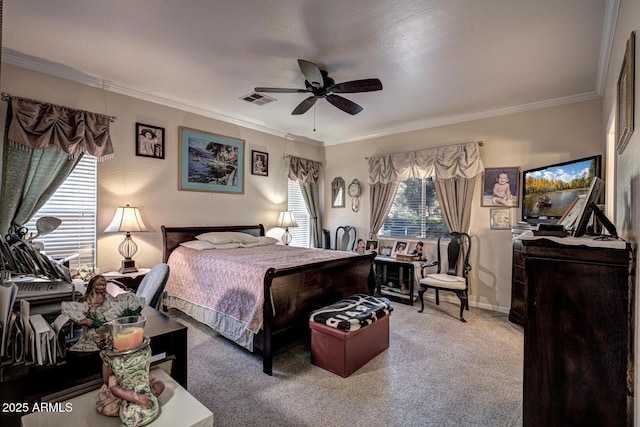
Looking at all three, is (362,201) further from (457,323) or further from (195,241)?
(195,241)

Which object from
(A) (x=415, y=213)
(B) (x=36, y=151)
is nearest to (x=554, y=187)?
(A) (x=415, y=213)

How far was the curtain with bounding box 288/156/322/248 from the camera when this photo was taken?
561 cm

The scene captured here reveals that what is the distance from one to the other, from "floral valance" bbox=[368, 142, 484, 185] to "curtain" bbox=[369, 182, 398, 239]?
0.10 metres

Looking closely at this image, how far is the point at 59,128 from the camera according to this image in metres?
3.02

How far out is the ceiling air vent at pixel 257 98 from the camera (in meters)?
3.73

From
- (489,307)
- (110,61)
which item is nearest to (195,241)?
(110,61)

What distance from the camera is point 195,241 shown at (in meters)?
3.99

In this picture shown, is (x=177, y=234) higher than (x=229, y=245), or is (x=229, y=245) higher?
(x=177, y=234)

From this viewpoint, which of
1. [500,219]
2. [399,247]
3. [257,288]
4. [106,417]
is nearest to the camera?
[106,417]

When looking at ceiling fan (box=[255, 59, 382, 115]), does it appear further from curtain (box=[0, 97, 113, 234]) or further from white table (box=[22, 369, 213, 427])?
white table (box=[22, 369, 213, 427])

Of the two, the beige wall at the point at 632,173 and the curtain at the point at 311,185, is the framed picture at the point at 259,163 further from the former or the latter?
the beige wall at the point at 632,173

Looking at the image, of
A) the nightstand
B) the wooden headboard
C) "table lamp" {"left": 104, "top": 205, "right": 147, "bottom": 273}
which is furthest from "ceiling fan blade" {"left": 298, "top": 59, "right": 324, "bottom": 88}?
the nightstand

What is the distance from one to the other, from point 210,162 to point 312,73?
2.41 meters

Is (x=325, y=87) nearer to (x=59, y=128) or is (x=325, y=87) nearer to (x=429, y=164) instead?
(x=429, y=164)
